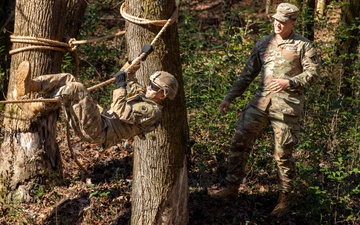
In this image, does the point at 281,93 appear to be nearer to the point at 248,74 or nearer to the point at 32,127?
the point at 248,74

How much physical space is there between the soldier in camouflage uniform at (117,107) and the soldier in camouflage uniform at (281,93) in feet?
4.35

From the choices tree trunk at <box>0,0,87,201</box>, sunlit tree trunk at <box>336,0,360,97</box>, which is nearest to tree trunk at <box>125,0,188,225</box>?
tree trunk at <box>0,0,87,201</box>

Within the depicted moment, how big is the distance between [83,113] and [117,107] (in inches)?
13.6

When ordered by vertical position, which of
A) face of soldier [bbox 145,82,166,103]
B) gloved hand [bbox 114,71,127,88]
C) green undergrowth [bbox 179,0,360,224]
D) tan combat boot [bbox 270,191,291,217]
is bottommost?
tan combat boot [bbox 270,191,291,217]

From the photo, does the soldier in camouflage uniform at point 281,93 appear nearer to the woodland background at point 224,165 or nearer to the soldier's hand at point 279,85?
the soldier's hand at point 279,85

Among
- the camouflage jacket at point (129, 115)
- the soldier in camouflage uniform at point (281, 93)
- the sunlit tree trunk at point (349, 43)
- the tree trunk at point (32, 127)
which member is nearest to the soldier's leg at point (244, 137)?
the soldier in camouflage uniform at point (281, 93)

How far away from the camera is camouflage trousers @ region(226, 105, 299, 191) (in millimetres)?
5879

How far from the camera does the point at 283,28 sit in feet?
19.1

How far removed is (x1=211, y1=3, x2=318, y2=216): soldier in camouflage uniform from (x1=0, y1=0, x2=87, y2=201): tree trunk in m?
2.10

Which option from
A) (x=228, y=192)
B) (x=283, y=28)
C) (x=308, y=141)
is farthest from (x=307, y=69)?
(x=228, y=192)

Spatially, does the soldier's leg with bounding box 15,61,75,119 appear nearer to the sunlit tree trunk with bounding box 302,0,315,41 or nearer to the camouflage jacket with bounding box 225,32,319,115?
the camouflage jacket with bounding box 225,32,319,115

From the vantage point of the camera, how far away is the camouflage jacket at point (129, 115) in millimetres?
4852

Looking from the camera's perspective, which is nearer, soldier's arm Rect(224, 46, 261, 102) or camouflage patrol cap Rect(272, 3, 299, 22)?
camouflage patrol cap Rect(272, 3, 299, 22)

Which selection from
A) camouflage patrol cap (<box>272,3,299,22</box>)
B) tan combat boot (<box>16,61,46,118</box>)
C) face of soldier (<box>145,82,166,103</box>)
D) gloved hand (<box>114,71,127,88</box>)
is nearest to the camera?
gloved hand (<box>114,71,127,88</box>)
